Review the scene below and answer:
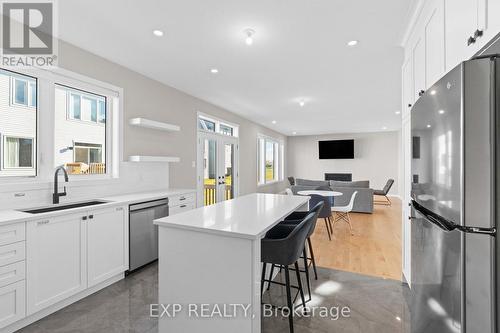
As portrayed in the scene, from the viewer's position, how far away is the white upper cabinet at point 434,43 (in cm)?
152

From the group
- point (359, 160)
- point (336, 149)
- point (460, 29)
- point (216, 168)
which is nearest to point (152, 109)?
point (216, 168)

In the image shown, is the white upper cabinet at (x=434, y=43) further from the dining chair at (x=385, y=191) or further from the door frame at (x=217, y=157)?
the dining chair at (x=385, y=191)

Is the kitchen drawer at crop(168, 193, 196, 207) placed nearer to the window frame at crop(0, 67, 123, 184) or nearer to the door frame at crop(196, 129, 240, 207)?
the window frame at crop(0, 67, 123, 184)

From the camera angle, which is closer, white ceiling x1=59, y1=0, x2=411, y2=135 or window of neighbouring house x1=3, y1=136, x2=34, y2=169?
white ceiling x1=59, y1=0, x2=411, y2=135

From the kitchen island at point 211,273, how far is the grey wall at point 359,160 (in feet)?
30.9

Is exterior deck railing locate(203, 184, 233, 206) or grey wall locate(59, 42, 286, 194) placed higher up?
grey wall locate(59, 42, 286, 194)

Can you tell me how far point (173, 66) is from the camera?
3359mm

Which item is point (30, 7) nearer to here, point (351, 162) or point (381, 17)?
point (381, 17)

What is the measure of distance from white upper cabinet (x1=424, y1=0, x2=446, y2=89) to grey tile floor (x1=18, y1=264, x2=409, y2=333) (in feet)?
6.32

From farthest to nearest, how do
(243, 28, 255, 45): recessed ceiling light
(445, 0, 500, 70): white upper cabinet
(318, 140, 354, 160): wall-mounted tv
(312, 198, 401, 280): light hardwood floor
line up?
(318, 140, 354, 160): wall-mounted tv → (312, 198, 401, 280): light hardwood floor → (243, 28, 255, 45): recessed ceiling light → (445, 0, 500, 70): white upper cabinet

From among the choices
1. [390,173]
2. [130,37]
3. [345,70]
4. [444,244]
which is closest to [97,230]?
[130,37]

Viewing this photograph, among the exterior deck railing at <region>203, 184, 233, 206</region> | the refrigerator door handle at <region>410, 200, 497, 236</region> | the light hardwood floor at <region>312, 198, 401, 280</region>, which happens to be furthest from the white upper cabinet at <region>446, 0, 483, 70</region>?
the exterior deck railing at <region>203, 184, 233, 206</region>

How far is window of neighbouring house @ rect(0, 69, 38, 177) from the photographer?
2.29m

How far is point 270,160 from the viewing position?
31.1 ft
